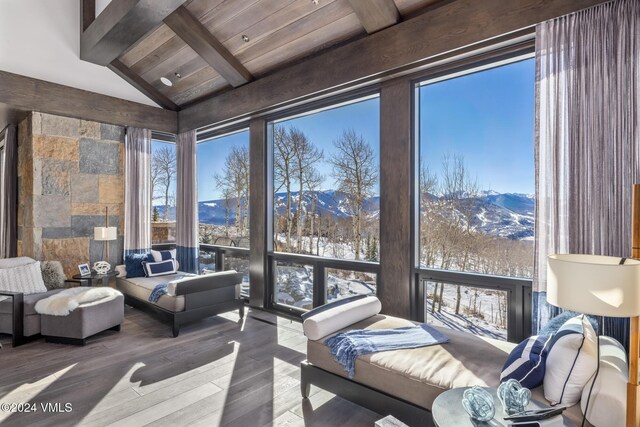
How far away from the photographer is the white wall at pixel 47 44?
4469 millimetres

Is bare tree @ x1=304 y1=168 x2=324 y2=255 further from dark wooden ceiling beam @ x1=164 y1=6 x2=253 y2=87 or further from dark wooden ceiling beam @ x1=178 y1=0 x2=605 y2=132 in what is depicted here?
dark wooden ceiling beam @ x1=164 y1=6 x2=253 y2=87

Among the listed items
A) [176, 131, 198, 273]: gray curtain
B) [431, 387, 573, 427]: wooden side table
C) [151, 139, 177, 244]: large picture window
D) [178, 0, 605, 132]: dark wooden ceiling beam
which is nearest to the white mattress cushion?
[176, 131, 198, 273]: gray curtain

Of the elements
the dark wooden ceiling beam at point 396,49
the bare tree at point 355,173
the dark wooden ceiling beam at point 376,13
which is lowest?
the bare tree at point 355,173

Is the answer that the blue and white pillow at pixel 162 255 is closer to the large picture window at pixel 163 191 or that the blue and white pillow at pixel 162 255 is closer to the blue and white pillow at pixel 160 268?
the blue and white pillow at pixel 160 268

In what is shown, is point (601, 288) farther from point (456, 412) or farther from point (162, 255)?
point (162, 255)

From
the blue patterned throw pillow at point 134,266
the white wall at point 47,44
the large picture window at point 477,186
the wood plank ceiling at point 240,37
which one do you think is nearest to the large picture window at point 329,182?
the large picture window at point 477,186

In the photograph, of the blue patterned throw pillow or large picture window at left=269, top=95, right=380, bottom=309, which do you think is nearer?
large picture window at left=269, top=95, right=380, bottom=309

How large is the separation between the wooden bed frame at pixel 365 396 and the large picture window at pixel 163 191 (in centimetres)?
448

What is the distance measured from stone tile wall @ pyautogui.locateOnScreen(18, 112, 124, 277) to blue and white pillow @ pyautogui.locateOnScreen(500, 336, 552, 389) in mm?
5641

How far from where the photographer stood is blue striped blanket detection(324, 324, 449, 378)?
230 centimetres

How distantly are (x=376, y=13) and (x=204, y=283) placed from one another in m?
3.40

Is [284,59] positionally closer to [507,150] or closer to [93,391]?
[507,150]

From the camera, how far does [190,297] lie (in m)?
4.02

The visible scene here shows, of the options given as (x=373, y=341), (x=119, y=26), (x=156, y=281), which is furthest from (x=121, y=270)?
(x=373, y=341)
